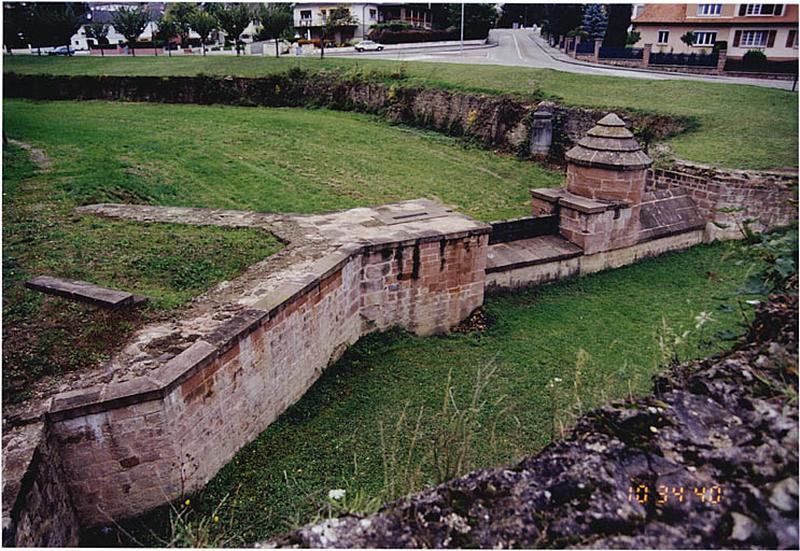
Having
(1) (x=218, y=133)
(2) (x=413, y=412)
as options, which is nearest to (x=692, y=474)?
(2) (x=413, y=412)

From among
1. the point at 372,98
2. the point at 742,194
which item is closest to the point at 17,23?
the point at 372,98

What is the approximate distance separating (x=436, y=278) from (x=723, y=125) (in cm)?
1122

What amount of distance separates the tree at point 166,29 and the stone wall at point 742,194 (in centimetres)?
3894

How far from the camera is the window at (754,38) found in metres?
28.0

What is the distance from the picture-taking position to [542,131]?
1898 centimetres

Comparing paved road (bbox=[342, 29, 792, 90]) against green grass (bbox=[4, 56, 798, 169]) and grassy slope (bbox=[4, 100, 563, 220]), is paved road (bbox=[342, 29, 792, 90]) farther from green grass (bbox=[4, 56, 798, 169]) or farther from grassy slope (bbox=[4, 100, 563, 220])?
grassy slope (bbox=[4, 100, 563, 220])

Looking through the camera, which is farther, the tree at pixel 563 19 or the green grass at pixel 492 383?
the tree at pixel 563 19

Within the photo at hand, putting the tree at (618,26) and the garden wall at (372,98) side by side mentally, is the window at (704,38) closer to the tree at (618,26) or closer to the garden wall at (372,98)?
the tree at (618,26)

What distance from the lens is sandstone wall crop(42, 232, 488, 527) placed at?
5254 mm

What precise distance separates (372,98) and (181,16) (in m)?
26.9

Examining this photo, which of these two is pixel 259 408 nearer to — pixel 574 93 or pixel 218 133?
pixel 218 133

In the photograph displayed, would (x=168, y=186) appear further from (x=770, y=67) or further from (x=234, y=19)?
(x=770, y=67)

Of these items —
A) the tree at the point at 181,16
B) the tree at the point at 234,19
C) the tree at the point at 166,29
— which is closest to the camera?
the tree at the point at 234,19
